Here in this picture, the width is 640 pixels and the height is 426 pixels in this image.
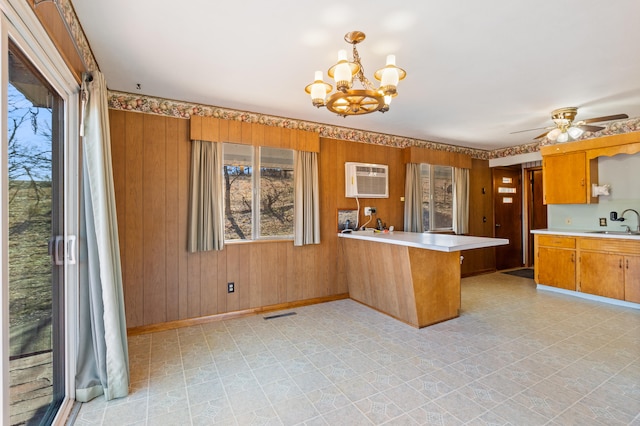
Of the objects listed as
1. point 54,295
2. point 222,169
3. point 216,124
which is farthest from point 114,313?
point 216,124

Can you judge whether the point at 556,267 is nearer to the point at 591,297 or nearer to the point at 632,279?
the point at 591,297

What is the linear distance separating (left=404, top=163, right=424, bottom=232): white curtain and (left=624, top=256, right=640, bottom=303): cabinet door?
2.58 metres

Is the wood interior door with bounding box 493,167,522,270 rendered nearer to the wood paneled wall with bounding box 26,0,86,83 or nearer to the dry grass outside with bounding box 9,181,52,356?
the wood paneled wall with bounding box 26,0,86,83

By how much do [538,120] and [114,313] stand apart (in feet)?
17.3

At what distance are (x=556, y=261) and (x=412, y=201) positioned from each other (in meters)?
2.32

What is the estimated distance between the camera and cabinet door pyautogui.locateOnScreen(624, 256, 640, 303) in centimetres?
384

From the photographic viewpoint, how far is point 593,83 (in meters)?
2.98

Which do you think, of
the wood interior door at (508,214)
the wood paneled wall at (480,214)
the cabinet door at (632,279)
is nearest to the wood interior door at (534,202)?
the wood interior door at (508,214)

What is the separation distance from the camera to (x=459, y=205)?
566 centimetres

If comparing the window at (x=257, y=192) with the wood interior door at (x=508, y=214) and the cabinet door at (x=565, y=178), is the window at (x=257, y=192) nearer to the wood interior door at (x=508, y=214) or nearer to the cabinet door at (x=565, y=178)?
the cabinet door at (x=565, y=178)

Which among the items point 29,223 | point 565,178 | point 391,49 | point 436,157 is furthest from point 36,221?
point 565,178

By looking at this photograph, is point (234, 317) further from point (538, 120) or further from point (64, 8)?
point (538, 120)

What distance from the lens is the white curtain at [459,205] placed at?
5648 mm

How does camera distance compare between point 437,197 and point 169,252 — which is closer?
point 169,252
